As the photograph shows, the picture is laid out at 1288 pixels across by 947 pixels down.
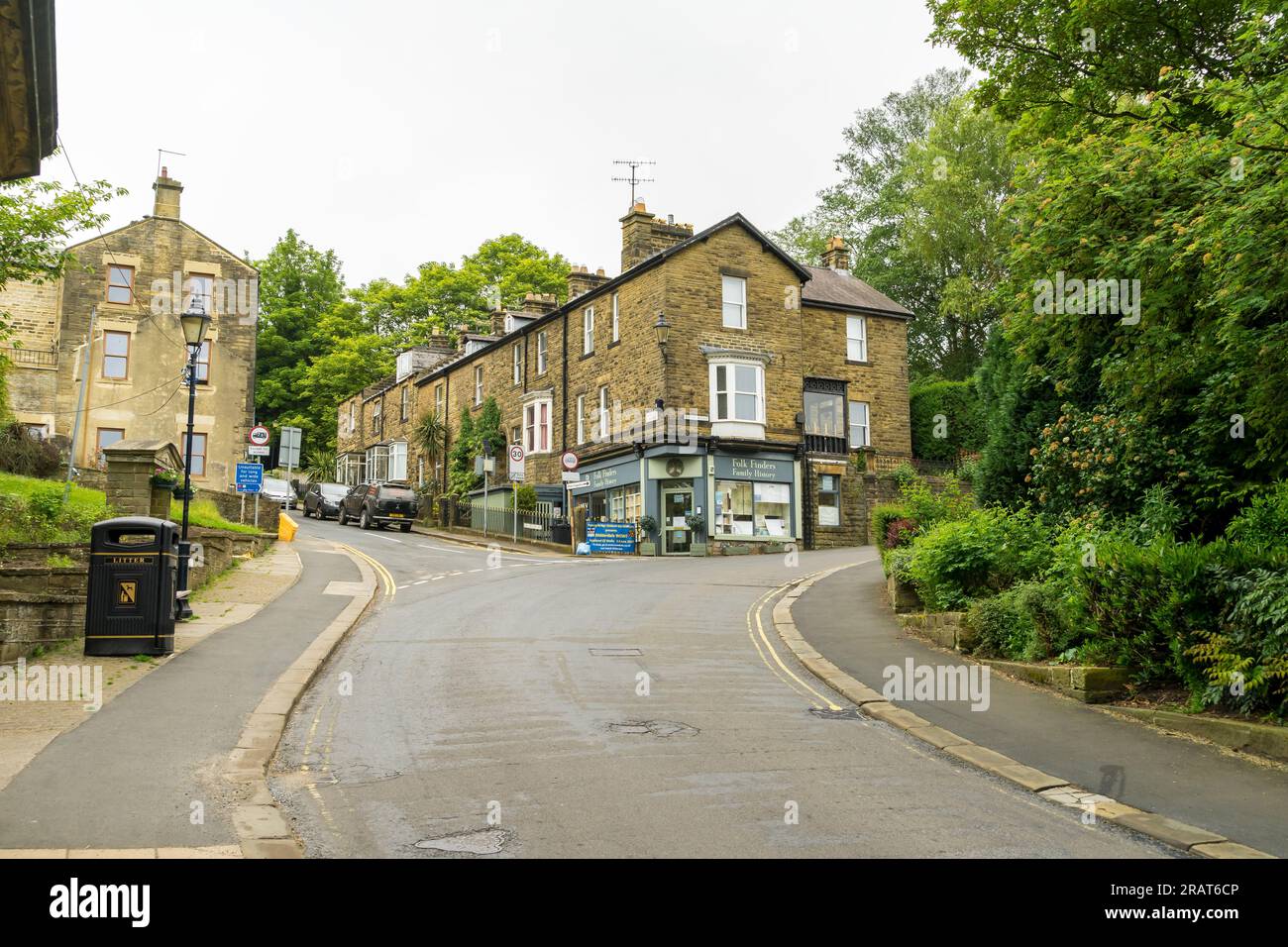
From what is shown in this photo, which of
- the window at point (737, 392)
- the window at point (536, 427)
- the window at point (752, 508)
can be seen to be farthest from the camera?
the window at point (536, 427)

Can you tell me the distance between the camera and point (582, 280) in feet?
138

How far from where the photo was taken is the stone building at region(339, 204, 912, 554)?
3494 cm

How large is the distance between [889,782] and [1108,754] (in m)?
2.13

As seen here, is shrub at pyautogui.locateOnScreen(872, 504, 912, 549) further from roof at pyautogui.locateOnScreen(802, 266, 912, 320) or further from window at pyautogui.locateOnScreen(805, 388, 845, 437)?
roof at pyautogui.locateOnScreen(802, 266, 912, 320)

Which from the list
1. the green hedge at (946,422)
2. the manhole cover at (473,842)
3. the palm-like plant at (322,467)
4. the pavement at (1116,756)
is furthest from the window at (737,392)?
the palm-like plant at (322,467)

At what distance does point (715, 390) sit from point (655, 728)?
27088 mm

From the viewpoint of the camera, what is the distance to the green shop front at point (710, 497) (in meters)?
34.3

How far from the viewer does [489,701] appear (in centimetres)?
1025

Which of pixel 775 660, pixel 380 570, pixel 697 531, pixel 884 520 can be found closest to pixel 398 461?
pixel 697 531

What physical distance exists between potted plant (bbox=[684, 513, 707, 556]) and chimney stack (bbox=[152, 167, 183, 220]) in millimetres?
22171

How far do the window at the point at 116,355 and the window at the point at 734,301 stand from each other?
21.2m

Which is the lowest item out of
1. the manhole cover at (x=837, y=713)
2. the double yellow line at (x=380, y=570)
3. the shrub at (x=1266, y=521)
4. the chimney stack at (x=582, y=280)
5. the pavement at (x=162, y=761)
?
the manhole cover at (x=837, y=713)

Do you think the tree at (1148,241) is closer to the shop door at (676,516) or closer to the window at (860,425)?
the shop door at (676,516)

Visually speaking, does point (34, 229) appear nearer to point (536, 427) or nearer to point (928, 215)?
point (536, 427)
